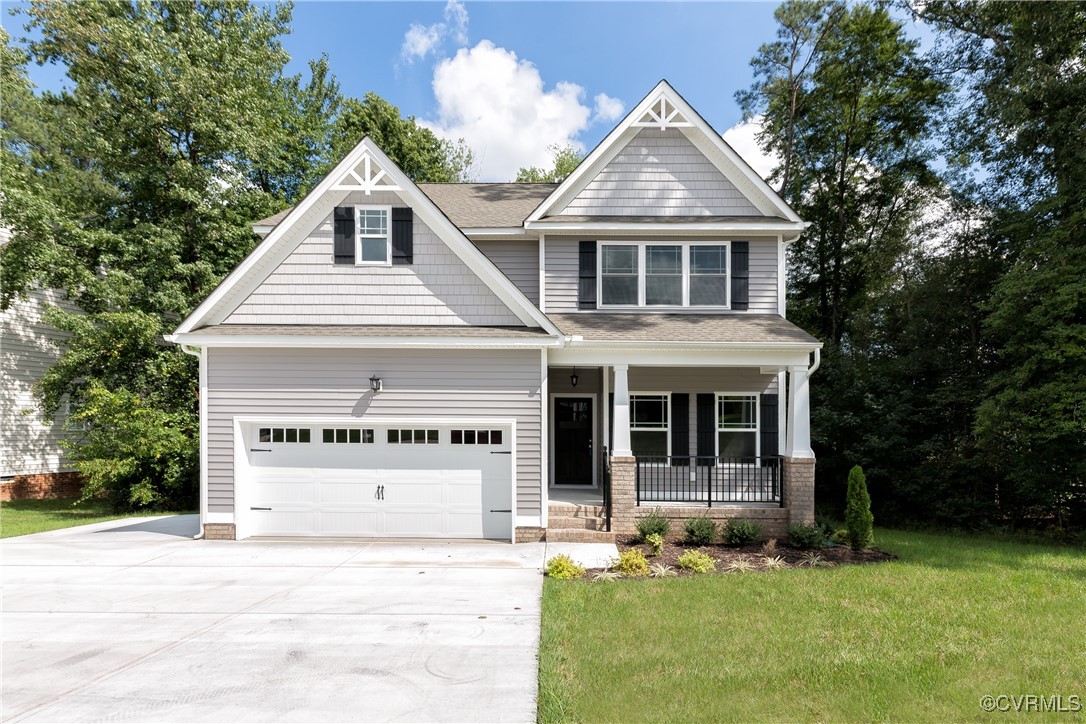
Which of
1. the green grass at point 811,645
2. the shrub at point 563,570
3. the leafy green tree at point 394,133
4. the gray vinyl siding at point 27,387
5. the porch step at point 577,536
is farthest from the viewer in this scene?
the leafy green tree at point 394,133

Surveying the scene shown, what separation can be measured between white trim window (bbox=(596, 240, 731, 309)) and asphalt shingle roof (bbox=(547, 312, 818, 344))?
37 centimetres

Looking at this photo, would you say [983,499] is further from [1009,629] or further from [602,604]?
[602,604]

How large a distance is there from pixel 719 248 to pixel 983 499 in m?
9.72

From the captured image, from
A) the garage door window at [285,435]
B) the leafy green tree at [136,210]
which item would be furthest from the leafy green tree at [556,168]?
the garage door window at [285,435]

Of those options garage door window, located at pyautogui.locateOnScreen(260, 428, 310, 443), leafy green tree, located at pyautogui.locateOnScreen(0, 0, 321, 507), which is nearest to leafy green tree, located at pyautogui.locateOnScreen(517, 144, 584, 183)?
leafy green tree, located at pyautogui.locateOnScreen(0, 0, 321, 507)

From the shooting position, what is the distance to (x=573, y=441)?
1307 cm

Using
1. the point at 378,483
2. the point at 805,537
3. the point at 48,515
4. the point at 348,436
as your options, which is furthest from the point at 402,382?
the point at 48,515

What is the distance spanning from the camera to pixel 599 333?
10.6 metres

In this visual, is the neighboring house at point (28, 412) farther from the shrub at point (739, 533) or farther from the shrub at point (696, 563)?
the shrub at point (739, 533)

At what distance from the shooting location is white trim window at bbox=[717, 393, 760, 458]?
11.9 m

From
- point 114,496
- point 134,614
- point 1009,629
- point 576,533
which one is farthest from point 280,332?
point 1009,629

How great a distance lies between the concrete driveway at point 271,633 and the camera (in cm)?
430

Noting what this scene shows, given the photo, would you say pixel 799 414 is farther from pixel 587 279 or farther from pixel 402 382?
pixel 402 382

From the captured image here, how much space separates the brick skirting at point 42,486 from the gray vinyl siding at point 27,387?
8.3 inches
